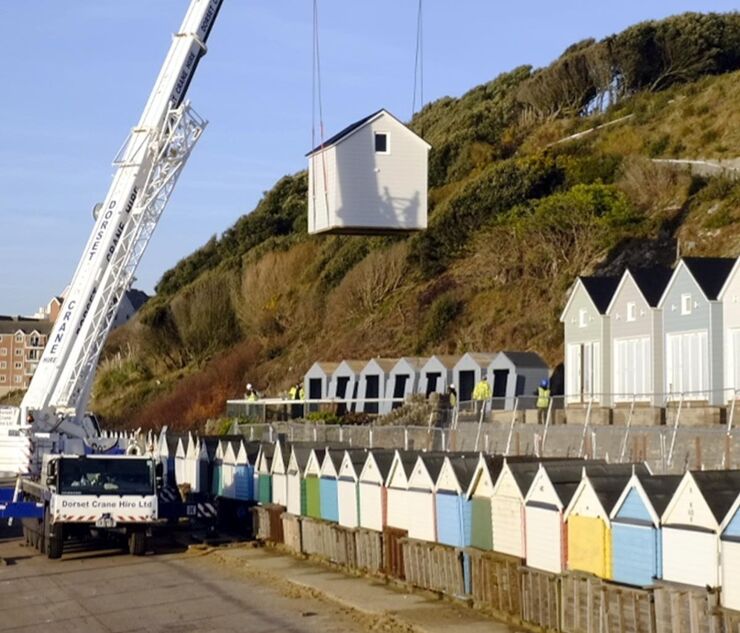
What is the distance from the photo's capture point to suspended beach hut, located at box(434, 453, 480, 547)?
20828 millimetres

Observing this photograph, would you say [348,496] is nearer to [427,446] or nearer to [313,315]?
[427,446]

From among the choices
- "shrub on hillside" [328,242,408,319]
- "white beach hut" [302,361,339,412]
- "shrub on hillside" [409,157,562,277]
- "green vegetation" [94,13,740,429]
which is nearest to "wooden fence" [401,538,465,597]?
"green vegetation" [94,13,740,429]

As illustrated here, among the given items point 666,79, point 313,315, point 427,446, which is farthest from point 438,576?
point 666,79

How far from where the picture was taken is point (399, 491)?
75.6ft

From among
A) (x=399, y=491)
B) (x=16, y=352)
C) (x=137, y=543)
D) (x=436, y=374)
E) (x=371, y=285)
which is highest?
(x=16, y=352)

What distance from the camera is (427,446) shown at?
32.8 m

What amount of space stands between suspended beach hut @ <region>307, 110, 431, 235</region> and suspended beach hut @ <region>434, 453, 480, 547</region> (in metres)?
23.8

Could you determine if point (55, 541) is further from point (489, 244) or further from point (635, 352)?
point (489, 244)

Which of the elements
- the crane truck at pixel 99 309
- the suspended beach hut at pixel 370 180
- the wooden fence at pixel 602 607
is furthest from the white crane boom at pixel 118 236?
the wooden fence at pixel 602 607

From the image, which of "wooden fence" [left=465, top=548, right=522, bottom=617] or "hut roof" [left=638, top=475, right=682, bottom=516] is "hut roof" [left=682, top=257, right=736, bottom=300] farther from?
"hut roof" [left=638, top=475, right=682, bottom=516]

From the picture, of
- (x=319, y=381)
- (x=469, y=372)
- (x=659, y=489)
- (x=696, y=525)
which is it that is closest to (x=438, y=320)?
(x=319, y=381)

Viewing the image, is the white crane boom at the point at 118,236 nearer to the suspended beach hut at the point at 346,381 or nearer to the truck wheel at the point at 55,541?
the truck wheel at the point at 55,541

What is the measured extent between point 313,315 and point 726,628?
6677 centimetres

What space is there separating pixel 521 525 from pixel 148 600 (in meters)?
7.08
